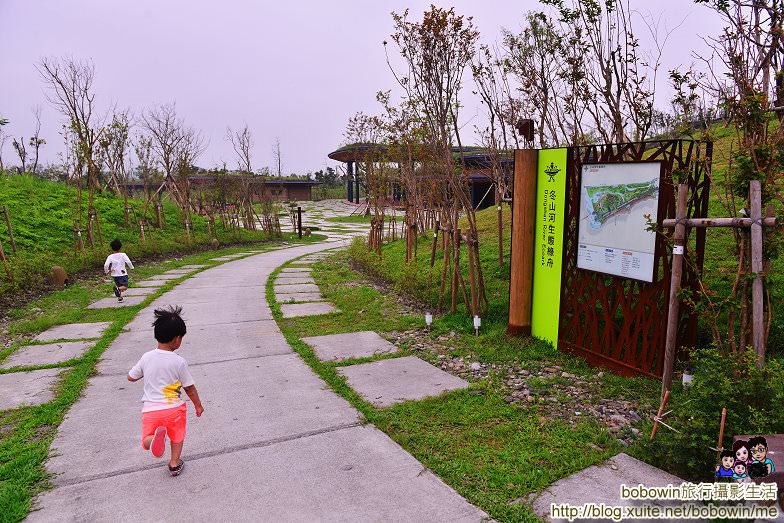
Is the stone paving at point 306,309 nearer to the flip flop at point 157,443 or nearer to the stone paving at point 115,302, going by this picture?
the stone paving at point 115,302

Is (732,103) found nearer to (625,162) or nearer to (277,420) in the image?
(625,162)

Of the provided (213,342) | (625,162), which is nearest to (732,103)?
(625,162)

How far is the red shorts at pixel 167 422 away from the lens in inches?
111

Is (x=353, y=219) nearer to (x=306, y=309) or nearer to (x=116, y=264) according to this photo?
(x=116, y=264)

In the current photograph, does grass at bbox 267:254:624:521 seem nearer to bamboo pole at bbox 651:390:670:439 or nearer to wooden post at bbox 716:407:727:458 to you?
bamboo pole at bbox 651:390:670:439

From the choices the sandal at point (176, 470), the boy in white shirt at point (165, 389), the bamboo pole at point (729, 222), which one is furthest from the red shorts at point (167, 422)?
the bamboo pole at point (729, 222)

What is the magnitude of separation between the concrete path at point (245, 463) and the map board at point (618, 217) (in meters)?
2.59

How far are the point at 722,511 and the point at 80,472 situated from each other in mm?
3531

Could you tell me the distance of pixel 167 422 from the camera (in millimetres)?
2846

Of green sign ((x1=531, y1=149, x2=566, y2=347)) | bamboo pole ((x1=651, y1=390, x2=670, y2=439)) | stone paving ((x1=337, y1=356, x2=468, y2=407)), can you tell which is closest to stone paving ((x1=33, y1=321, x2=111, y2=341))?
stone paving ((x1=337, y1=356, x2=468, y2=407))

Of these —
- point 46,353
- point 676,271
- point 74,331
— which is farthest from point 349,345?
point 74,331

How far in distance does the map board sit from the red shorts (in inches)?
146

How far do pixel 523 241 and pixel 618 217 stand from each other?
43.5 inches

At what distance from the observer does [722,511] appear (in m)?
2.32
